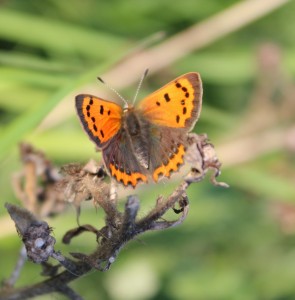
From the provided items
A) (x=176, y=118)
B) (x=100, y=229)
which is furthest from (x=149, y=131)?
(x=100, y=229)

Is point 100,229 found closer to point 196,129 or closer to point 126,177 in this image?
point 126,177

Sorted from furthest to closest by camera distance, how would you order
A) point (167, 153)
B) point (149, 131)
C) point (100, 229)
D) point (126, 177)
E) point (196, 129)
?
point (196, 129) → point (149, 131) → point (167, 153) → point (126, 177) → point (100, 229)

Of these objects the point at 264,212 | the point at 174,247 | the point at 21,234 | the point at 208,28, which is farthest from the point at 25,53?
the point at 21,234

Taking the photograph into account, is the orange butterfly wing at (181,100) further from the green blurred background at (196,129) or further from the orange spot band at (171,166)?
the green blurred background at (196,129)

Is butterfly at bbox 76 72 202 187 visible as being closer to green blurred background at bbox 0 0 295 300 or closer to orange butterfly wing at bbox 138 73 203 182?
orange butterfly wing at bbox 138 73 203 182

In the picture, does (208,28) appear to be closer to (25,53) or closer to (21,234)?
(25,53)

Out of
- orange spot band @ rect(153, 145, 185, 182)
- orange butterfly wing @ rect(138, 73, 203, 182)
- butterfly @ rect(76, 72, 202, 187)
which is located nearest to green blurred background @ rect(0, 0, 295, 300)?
butterfly @ rect(76, 72, 202, 187)
